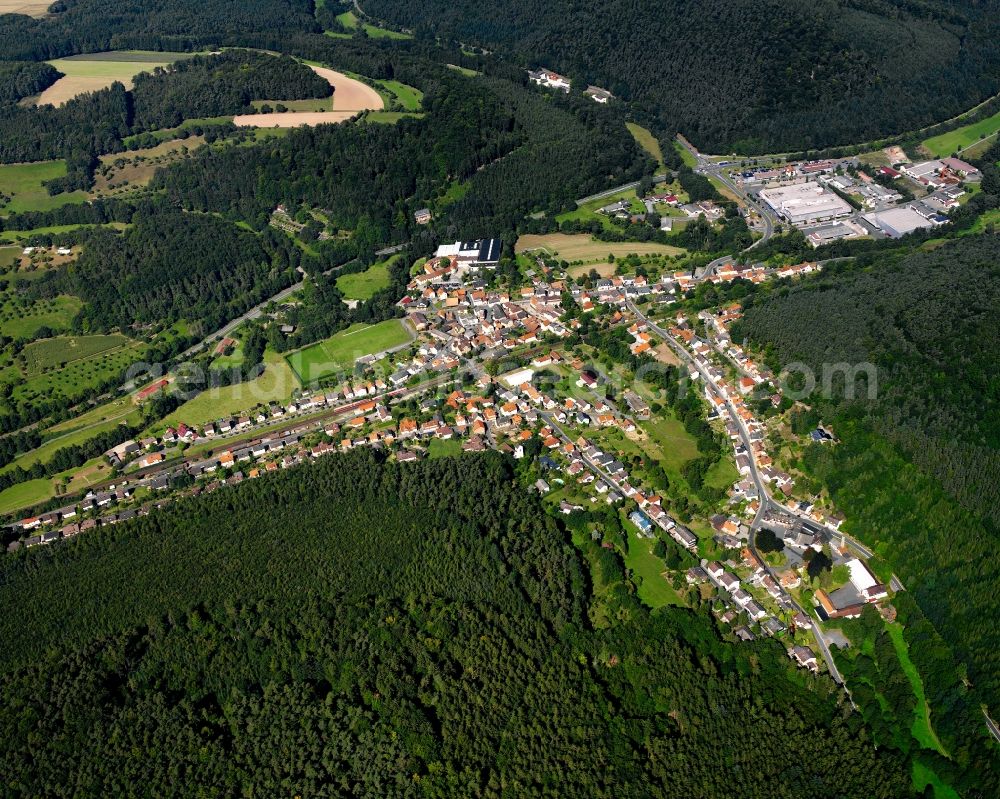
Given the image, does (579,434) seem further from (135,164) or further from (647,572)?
(135,164)

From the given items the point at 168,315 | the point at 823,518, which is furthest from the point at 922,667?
the point at 168,315

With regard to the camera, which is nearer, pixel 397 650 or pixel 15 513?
pixel 397 650

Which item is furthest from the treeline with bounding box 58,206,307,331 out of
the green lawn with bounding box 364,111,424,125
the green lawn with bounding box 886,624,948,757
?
the green lawn with bounding box 886,624,948,757

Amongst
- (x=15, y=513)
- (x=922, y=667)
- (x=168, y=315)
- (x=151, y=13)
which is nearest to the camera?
(x=922, y=667)

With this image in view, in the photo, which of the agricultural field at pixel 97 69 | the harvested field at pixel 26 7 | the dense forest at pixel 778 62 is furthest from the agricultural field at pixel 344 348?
the harvested field at pixel 26 7

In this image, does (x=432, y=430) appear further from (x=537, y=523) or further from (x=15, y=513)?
(x=15, y=513)

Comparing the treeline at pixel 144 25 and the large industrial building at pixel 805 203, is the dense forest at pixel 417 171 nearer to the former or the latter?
the large industrial building at pixel 805 203

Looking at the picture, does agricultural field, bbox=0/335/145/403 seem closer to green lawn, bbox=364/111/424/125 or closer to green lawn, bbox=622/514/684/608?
green lawn, bbox=364/111/424/125
